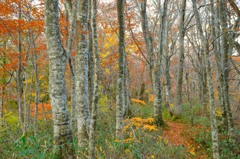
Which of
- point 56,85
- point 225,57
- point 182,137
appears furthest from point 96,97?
point 225,57

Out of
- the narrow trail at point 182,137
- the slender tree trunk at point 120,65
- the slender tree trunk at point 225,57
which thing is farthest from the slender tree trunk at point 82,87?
the slender tree trunk at point 225,57

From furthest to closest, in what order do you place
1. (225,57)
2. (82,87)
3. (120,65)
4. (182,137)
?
(182,137) < (225,57) < (120,65) < (82,87)

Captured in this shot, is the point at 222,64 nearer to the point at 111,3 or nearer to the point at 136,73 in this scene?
the point at 111,3

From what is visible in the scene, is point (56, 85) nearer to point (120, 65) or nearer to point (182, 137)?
point (120, 65)

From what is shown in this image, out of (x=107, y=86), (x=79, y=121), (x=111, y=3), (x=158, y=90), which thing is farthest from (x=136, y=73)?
(x=79, y=121)

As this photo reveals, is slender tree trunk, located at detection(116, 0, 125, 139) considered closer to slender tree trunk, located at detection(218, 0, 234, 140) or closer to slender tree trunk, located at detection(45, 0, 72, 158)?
slender tree trunk, located at detection(45, 0, 72, 158)

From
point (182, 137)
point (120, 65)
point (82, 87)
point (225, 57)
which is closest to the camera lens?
point (82, 87)

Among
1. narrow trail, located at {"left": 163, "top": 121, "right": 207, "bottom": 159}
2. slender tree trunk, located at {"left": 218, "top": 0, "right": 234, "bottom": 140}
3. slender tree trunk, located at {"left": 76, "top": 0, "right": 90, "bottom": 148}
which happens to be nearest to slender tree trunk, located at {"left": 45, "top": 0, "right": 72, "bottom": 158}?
slender tree trunk, located at {"left": 76, "top": 0, "right": 90, "bottom": 148}

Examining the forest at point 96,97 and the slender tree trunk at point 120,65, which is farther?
the slender tree trunk at point 120,65

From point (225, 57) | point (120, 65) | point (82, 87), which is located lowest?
point (82, 87)

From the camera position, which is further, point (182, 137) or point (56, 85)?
point (182, 137)

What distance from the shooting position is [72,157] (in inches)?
165

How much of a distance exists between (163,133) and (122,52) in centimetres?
479

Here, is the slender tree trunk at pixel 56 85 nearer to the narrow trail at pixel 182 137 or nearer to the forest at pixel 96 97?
the forest at pixel 96 97
